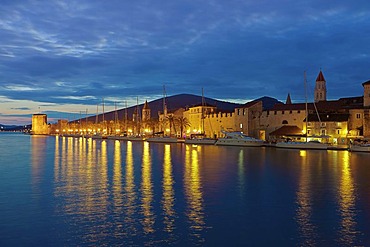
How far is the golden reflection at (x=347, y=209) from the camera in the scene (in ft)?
28.9

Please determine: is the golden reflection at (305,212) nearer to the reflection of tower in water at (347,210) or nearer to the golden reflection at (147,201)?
the reflection of tower in water at (347,210)

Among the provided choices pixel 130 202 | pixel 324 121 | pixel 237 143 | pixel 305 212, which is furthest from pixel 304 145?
pixel 130 202

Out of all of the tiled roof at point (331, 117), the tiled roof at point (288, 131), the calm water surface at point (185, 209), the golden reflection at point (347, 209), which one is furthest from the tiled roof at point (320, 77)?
the golden reflection at point (347, 209)

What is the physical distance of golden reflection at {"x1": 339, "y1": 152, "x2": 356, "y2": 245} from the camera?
28.9 ft

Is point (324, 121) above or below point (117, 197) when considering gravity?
above

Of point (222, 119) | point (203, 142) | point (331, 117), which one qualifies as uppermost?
point (222, 119)

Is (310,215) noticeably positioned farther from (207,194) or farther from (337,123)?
(337,123)

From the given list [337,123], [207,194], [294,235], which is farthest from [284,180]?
[337,123]

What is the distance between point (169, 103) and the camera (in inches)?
7028

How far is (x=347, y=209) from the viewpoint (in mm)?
11375

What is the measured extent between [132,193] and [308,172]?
32.8ft

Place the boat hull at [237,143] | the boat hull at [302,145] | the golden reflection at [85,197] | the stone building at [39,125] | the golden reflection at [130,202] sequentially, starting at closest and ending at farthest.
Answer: the golden reflection at [130,202] → the golden reflection at [85,197] → the boat hull at [302,145] → the boat hull at [237,143] → the stone building at [39,125]

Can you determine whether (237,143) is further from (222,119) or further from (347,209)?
(347,209)

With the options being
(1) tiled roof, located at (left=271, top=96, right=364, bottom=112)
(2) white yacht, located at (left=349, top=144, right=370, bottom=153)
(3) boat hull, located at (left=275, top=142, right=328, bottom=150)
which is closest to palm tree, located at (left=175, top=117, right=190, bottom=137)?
(1) tiled roof, located at (left=271, top=96, right=364, bottom=112)
